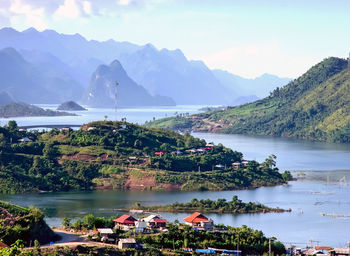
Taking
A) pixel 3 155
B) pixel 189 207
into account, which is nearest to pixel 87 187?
pixel 3 155

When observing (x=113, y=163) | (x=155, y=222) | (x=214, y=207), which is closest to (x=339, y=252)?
(x=155, y=222)

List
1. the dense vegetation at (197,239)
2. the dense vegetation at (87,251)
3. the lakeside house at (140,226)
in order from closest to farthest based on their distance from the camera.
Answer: the dense vegetation at (87,251) → the dense vegetation at (197,239) → the lakeside house at (140,226)

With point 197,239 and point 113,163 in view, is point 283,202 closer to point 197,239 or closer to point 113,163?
point 113,163

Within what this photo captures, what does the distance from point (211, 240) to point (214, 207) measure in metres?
16.6

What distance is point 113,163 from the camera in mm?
75062

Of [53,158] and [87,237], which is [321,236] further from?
[53,158]

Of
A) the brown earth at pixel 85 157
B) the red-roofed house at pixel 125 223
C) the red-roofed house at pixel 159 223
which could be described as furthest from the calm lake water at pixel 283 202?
the brown earth at pixel 85 157

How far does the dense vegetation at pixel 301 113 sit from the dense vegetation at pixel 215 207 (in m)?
74.5

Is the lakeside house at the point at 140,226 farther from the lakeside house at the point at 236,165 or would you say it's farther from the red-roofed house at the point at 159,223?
the lakeside house at the point at 236,165

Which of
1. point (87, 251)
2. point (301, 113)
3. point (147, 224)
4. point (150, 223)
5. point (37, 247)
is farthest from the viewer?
point (301, 113)

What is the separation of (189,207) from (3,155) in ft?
75.6

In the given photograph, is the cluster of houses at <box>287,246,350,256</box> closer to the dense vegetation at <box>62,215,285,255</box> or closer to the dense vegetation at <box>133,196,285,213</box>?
the dense vegetation at <box>62,215,285,255</box>

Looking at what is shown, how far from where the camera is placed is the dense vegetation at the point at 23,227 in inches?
1548

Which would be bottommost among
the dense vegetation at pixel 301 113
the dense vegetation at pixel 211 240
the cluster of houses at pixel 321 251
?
the cluster of houses at pixel 321 251
